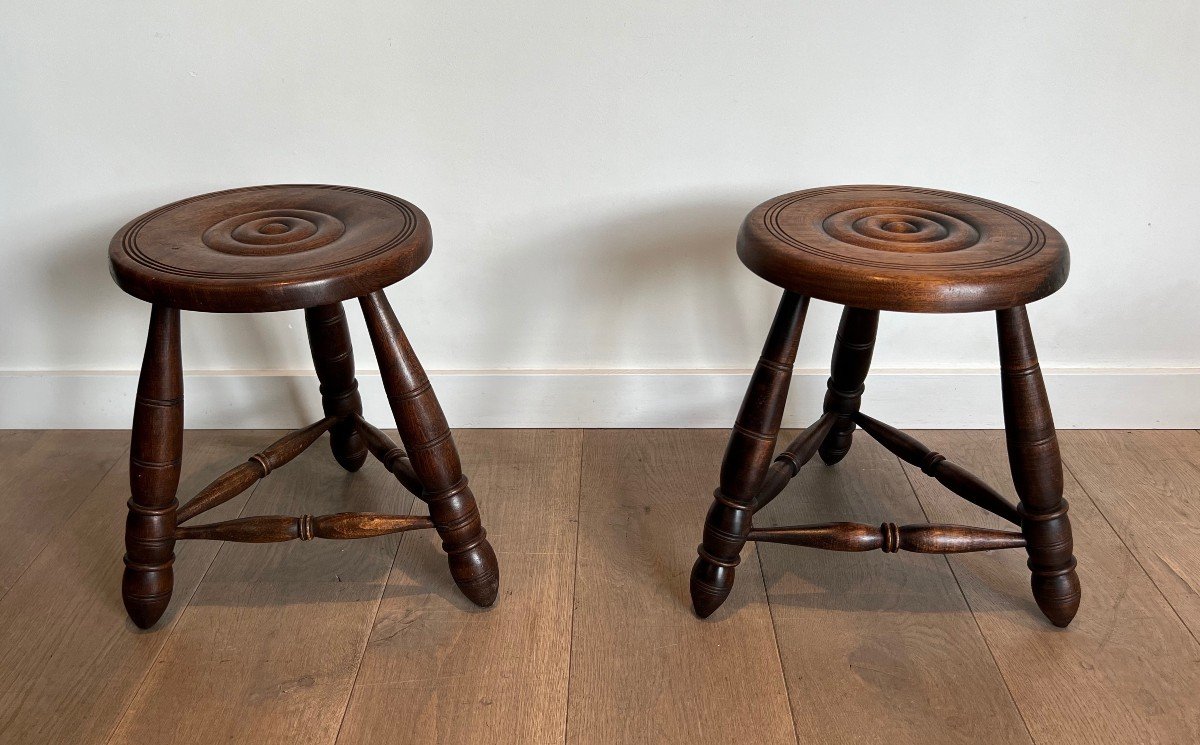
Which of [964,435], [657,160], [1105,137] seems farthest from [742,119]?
→ [964,435]

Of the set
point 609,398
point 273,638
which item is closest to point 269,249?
point 273,638

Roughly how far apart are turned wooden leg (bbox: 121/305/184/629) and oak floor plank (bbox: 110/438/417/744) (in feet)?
0.20

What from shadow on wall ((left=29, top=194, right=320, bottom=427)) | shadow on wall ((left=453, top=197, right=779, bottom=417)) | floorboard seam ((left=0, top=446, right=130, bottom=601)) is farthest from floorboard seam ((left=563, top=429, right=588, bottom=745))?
floorboard seam ((left=0, top=446, right=130, bottom=601))

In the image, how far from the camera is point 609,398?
1534mm

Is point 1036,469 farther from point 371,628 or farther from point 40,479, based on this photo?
point 40,479

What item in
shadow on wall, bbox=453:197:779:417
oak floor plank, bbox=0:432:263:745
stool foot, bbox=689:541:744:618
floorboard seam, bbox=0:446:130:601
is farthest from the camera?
shadow on wall, bbox=453:197:779:417

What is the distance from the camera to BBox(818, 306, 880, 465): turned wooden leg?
1272 mm

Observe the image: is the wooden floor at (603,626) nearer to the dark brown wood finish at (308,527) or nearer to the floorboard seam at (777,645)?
the floorboard seam at (777,645)

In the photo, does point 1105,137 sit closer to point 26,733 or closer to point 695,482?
point 695,482

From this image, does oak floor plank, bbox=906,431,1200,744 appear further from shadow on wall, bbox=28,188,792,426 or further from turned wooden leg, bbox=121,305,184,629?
turned wooden leg, bbox=121,305,184,629

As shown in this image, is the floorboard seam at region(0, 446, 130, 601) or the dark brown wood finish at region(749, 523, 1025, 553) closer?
the dark brown wood finish at region(749, 523, 1025, 553)

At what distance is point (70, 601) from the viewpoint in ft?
3.87

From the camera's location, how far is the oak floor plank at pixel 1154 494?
1.20m

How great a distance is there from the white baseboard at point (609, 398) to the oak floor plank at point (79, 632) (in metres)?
0.19
